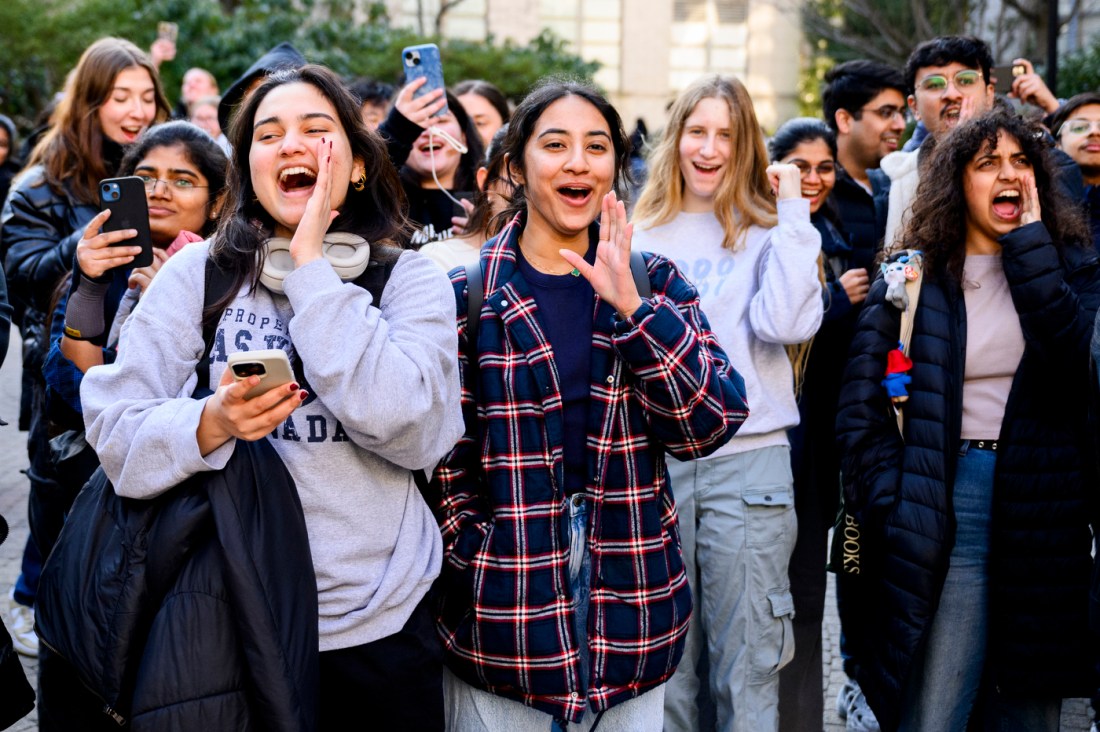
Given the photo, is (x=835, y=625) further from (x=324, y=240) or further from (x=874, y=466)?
(x=324, y=240)

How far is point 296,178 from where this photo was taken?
2768mm

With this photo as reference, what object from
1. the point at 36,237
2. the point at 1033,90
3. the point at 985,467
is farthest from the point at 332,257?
the point at 1033,90

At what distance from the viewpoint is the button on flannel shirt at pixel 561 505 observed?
2.81 m

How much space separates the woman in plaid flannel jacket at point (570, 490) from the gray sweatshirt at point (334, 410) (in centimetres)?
21

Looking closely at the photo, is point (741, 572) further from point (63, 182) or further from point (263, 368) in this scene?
point (63, 182)

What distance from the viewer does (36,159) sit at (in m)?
5.39

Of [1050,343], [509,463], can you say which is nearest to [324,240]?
[509,463]

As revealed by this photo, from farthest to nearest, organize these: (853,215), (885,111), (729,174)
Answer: (885,111)
(853,215)
(729,174)

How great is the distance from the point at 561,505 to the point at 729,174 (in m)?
1.72

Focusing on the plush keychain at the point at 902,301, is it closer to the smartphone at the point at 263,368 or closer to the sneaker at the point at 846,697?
the sneaker at the point at 846,697

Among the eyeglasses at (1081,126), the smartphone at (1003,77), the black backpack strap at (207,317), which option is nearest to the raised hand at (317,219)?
the black backpack strap at (207,317)

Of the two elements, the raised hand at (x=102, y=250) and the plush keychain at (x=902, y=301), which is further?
the plush keychain at (x=902, y=301)

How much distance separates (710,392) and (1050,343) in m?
1.44

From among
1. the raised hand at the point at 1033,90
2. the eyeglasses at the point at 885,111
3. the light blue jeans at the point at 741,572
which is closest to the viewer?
the light blue jeans at the point at 741,572
